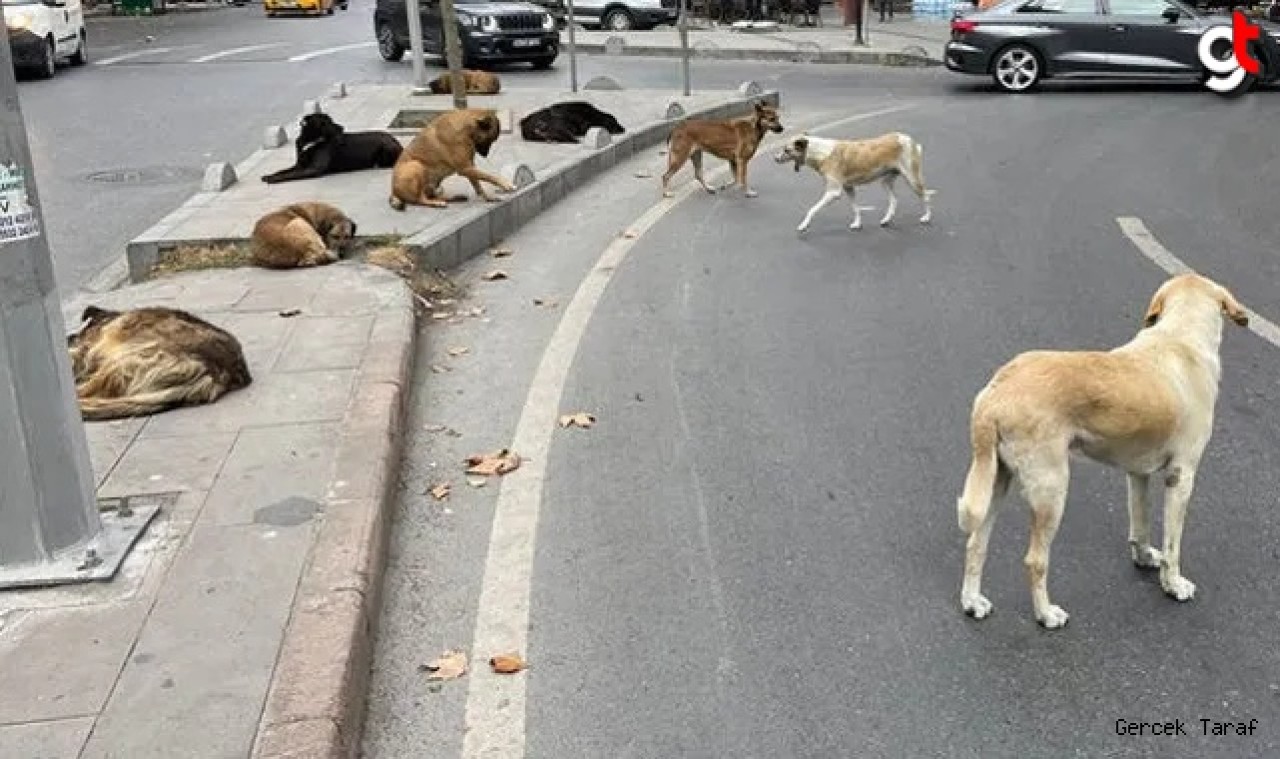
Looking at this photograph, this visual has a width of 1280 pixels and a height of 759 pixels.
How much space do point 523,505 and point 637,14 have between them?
1127 inches

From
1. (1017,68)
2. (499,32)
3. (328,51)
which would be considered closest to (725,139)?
(1017,68)

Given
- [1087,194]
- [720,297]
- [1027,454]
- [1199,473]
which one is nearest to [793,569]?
[1027,454]

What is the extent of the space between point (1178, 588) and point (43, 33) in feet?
75.6

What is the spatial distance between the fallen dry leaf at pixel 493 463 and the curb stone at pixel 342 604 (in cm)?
31

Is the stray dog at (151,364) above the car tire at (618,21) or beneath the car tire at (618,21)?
beneath

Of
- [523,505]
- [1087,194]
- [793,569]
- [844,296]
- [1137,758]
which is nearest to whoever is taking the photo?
[1137,758]

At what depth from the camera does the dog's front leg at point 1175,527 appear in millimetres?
3797

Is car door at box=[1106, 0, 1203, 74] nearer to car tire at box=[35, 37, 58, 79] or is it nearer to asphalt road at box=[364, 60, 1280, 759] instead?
asphalt road at box=[364, 60, 1280, 759]

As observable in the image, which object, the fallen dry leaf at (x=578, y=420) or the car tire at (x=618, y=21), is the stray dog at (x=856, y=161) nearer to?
the fallen dry leaf at (x=578, y=420)

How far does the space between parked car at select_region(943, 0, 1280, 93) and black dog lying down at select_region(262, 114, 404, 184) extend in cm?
1100

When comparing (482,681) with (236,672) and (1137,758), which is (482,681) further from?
Answer: (1137,758)

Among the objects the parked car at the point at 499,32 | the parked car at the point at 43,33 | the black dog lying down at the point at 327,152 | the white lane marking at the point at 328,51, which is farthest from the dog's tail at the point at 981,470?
the white lane marking at the point at 328,51

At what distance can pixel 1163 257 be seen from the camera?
8.41 metres

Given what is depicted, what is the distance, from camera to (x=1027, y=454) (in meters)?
3.56
